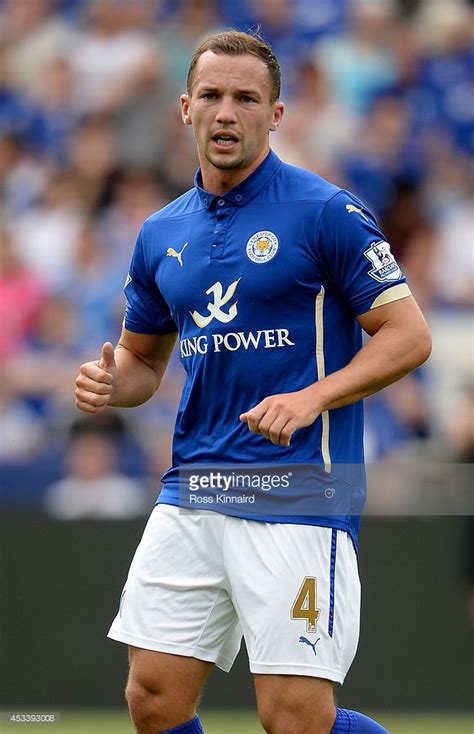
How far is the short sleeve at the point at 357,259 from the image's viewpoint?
→ 385 centimetres

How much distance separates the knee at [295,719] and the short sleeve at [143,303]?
1.38 meters

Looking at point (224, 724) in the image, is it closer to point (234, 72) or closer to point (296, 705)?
point (296, 705)

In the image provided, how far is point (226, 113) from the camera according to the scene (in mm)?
3994

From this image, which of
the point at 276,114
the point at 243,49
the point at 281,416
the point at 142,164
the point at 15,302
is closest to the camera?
the point at 281,416

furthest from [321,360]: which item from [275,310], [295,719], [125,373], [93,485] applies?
[93,485]

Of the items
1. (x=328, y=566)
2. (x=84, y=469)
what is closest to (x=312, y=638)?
(x=328, y=566)

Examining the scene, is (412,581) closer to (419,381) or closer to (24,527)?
(419,381)

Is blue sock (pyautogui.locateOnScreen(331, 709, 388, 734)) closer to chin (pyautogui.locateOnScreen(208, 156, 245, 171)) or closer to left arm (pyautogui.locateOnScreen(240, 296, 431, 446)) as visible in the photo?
left arm (pyautogui.locateOnScreen(240, 296, 431, 446))

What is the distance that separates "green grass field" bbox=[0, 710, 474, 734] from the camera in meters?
6.81

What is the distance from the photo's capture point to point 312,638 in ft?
12.5

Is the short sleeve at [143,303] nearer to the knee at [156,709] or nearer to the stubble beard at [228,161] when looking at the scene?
the stubble beard at [228,161]

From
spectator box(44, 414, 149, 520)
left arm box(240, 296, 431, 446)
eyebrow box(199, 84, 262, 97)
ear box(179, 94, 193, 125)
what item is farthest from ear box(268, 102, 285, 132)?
spectator box(44, 414, 149, 520)

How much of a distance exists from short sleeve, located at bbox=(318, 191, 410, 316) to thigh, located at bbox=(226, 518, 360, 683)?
70cm

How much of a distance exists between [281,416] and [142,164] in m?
6.12
